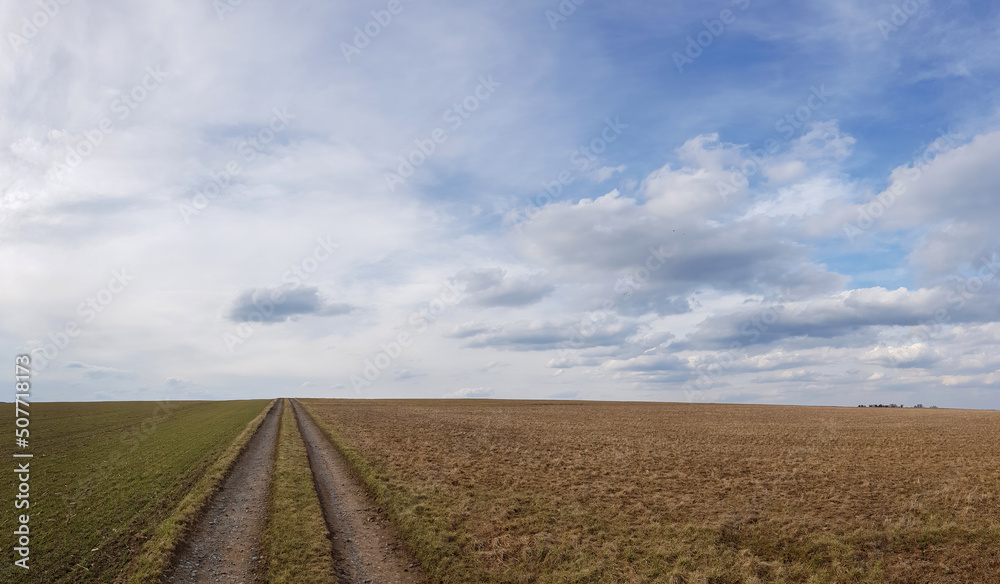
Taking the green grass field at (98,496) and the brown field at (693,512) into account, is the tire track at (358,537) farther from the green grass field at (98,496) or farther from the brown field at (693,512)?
the green grass field at (98,496)

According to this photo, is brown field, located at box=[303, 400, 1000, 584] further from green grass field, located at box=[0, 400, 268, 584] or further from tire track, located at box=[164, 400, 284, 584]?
green grass field, located at box=[0, 400, 268, 584]

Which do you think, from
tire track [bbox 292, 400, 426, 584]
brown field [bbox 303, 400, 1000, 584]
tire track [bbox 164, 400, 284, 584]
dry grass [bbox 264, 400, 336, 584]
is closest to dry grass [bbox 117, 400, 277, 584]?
tire track [bbox 164, 400, 284, 584]

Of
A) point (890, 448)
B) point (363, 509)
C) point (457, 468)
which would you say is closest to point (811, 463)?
point (890, 448)

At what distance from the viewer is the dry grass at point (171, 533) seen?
13.0 meters

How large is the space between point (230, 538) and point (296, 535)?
2.27 meters

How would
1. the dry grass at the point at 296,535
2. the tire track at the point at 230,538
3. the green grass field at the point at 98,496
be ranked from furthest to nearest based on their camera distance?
the green grass field at the point at 98,496 → the tire track at the point at 230,538 → the dry grass at the point at 296,535

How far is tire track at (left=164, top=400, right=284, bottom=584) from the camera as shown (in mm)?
13195

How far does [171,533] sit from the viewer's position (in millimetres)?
15508

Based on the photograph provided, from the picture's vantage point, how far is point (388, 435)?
132 feet

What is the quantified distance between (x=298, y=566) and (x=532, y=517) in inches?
307

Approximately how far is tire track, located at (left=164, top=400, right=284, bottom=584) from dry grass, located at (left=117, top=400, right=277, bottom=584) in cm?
28

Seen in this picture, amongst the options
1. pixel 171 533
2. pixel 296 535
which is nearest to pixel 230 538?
pixel 171 533

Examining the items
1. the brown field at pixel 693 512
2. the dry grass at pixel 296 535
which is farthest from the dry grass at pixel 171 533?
the brown field at pixel 693 512

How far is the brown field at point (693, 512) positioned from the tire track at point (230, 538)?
14.9 feet
